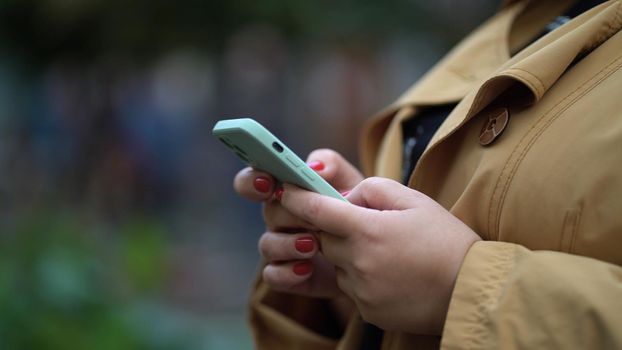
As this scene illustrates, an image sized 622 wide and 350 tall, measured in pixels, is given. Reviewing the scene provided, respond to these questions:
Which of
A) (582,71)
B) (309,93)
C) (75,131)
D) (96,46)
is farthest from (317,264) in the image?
(309,93)

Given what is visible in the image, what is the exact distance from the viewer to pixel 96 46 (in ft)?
→ 11.7

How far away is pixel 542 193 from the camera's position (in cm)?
86

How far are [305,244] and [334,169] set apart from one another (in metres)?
0.21

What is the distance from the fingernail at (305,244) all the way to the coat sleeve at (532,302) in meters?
0.29

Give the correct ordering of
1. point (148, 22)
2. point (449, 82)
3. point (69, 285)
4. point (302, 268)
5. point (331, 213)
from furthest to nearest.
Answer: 1. point (148, 22)
2. point (69, 285)
3. point (449, 82)
4. point (302, 268)
5. point (331, 213)

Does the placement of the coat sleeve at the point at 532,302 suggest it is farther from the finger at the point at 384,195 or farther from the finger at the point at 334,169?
the finger at the point at 334,169

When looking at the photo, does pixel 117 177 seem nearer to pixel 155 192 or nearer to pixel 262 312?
pixel 155 192

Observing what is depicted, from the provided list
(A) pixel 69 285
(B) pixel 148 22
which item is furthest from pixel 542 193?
(B) pixel 148 22

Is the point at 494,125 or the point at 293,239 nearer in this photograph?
the point at 494,125

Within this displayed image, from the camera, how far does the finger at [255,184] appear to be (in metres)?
1.06

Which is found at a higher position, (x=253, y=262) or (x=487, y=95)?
(x=487, y=95)

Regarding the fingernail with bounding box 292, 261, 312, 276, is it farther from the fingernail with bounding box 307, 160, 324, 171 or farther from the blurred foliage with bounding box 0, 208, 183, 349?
the blurred foliage with bounding box 0, 208, 183, 349

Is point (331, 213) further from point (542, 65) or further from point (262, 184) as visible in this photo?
point (542, 65)

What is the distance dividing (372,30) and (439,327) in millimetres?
4693
